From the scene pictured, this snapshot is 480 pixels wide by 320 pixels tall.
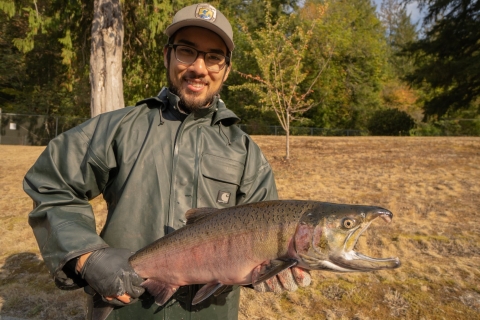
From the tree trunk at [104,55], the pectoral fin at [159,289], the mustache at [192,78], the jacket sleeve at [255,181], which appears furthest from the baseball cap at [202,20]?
the tree trunk at [104,55]

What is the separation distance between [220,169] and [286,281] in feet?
2.54

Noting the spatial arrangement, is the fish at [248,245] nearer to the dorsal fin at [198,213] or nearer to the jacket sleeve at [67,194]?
the dorsal fin at [198,213]

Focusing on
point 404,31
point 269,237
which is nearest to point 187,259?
point 269,237

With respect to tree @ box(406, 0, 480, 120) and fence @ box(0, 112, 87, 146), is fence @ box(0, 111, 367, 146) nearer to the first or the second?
fence @ box(0, 112, 87, 146)

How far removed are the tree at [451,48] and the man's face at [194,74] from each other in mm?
22749

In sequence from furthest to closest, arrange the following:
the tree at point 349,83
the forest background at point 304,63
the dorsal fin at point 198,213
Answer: the tree at point 349,83 → the forest background at point 304,63 → the dorsal fin at point 198,213

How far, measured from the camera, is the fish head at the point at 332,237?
210cm

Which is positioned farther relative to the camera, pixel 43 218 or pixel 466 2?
pixel 466 2

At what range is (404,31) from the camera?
202 ft

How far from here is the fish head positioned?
6.88 feet

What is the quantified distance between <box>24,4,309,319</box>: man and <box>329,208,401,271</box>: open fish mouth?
232mm

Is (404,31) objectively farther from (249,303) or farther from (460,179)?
(249,303)

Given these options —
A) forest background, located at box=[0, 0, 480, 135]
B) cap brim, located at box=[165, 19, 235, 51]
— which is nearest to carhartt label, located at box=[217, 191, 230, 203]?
cap brim, located at box=[165, 19, 235, 51]

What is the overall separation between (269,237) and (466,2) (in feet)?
84.6
